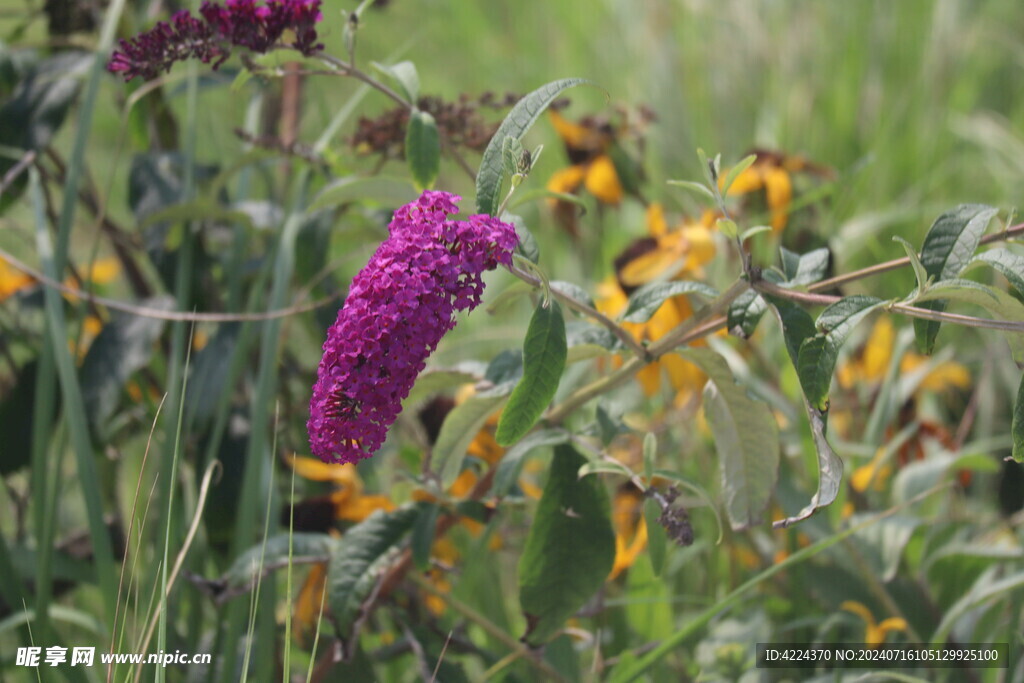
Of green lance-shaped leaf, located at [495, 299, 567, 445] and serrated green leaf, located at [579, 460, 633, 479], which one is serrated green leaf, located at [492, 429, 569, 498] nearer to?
serrated green leaf, located at [579, 460, 633, 479]

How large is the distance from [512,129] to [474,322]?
3.91 ft

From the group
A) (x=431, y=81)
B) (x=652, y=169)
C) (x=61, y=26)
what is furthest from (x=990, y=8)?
(x=61, y=26)

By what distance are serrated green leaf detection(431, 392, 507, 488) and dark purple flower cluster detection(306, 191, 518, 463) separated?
198mm

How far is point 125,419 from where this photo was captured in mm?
907

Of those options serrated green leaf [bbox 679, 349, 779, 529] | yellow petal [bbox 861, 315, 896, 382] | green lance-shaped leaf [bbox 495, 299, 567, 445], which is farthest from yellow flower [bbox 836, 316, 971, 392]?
green lance-shaped leaf [bbox 495, 299, 567, 445]

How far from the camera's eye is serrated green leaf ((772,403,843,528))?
0.45m

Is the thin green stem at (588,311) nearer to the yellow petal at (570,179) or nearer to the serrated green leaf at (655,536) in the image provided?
the serrated green leaf at (655,536)

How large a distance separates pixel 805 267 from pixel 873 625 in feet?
1.32

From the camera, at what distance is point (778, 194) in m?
1.03

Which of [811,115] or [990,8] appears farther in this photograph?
[990,8]

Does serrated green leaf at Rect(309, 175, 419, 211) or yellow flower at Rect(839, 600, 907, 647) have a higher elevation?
serrated green leaf at Rect(309, 175, 419, 211)

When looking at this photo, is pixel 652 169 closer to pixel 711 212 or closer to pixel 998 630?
pixel 711 212

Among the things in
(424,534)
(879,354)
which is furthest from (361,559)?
(879,354)

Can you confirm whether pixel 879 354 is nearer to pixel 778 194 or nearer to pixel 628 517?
pixel 778 194
